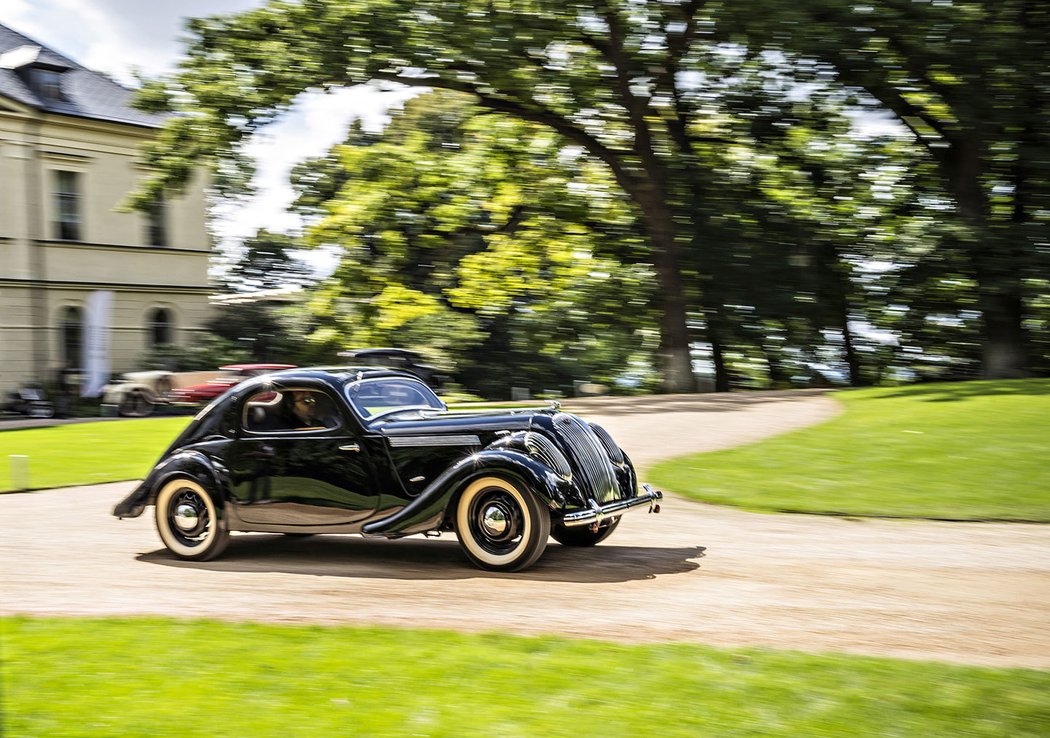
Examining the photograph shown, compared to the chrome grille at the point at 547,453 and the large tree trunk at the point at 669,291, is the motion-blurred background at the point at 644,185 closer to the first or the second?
the large tree trunk at the point at 669,291

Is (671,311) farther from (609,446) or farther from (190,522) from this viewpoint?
(190,522)

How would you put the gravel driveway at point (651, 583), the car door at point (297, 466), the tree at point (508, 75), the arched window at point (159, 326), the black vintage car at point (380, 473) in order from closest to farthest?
the gravel driveway at point (651, 583) → the black vintage car at point (380, 473) → the car door at point (297, 466) → the tree at point (508, 75) → the arched window at point (159, 326)

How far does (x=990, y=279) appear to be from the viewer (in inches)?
993

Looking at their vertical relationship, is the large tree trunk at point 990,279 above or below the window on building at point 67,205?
below

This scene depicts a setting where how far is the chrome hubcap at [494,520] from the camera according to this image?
8.44m

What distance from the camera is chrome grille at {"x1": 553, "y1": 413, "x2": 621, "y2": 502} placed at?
342 inches

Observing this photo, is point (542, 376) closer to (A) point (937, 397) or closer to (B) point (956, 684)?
(A) point (937, 397)

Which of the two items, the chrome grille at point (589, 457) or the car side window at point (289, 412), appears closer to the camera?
the chrome grille at point (589, 457)

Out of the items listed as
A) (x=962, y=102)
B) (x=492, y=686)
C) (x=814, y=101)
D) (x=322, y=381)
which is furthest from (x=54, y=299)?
(x=492, y=686)

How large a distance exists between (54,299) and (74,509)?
27078 mm

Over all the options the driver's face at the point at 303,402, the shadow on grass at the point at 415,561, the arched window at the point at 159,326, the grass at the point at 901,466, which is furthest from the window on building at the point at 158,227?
the driver's face at the point at 303,402

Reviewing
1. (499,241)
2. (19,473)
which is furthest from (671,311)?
(19,473)

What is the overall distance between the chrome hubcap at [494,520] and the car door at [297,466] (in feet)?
3.15

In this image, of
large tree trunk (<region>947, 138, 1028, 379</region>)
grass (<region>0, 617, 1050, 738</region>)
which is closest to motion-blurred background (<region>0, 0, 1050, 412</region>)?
large tree trunk (<region>947, 138, 1028, 379</region>)
